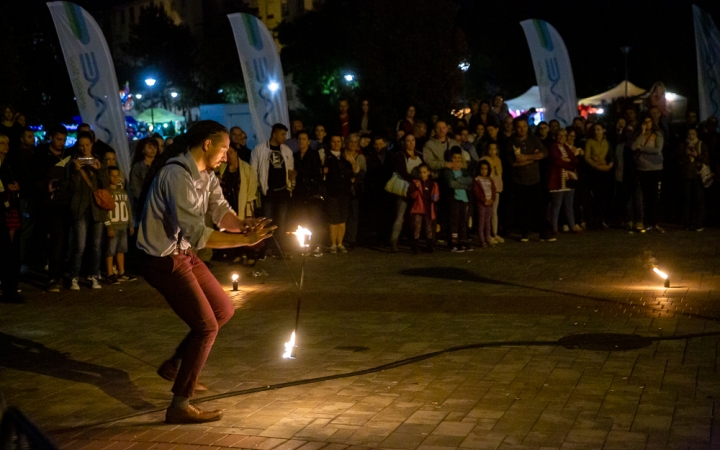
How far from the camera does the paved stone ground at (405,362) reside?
6.10 metres

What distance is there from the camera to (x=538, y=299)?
429 inches

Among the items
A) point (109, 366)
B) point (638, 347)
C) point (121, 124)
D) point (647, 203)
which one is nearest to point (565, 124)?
point (647, 203)

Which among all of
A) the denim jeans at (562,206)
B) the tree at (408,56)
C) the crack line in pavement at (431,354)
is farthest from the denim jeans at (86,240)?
the tree at (408,56)

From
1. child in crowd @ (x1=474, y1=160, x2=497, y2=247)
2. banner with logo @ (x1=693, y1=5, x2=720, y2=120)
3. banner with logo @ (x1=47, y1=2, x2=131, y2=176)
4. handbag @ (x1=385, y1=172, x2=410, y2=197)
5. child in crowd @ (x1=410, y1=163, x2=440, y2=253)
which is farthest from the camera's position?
banner with logo @ (x1=693, y1=5, x2=720, y2=120)

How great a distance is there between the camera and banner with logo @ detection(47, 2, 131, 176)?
1606 cm

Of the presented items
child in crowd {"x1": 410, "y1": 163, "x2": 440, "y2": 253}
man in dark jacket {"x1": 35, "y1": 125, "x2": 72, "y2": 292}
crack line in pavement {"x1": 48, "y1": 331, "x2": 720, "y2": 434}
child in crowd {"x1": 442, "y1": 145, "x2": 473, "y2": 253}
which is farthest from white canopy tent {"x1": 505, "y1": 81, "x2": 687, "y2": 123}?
crack line in pavement {"x1": 48, "y1": 331, "x2": 720, "y2": 434}

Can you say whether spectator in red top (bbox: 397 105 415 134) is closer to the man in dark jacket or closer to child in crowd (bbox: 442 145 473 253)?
child in crowd (bbox: 442 145 473 253)

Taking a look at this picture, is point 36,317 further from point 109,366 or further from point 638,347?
point 638,347

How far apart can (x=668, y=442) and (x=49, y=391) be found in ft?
14.7

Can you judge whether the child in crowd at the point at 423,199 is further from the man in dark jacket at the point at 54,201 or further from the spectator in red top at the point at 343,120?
the man in dark jacket at the point at 54,201

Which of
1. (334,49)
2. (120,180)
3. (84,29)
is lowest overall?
(120,180)

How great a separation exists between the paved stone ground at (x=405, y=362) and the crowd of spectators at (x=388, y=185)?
1.07 m

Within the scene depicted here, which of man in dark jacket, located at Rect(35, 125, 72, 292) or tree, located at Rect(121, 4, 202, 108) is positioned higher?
tree, located at Rect(121, 4, 202, 108)

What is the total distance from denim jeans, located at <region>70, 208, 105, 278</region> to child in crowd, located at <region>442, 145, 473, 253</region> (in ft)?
18.6
